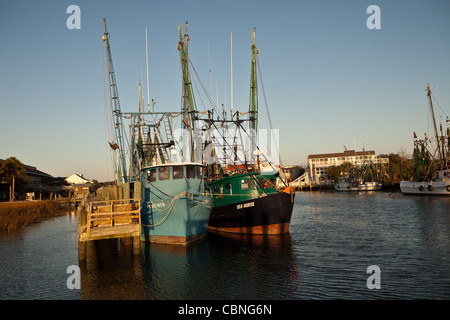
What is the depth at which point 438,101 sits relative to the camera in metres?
74.2

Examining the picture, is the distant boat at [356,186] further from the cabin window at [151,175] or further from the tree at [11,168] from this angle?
the tree at [11,168]

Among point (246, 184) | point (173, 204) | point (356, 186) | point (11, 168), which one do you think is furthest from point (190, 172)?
point (356, 186)

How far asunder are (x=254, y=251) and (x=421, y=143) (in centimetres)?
7401

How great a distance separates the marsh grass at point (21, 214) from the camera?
38.0 metres

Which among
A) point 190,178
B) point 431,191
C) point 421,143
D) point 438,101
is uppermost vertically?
point 438,101

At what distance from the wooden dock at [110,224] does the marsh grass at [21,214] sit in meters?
24.2

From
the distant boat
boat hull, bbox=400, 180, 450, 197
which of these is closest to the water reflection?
boat hull, bbox=400, 180, 450, 197

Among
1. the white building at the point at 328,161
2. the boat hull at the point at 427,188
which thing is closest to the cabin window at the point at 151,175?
the boat hull at the point at 427,188

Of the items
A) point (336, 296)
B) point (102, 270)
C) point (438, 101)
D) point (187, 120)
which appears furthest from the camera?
point (438, 101)

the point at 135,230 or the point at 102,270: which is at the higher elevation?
the point at 135,230

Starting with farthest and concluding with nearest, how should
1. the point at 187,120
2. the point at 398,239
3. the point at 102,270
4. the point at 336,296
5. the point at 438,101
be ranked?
the point at 438,101 < the point at 187,120 < the point at 398,239 < the point at 102,270 < the point at 336,296

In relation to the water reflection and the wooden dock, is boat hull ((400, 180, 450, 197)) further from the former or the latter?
the wooden dock
